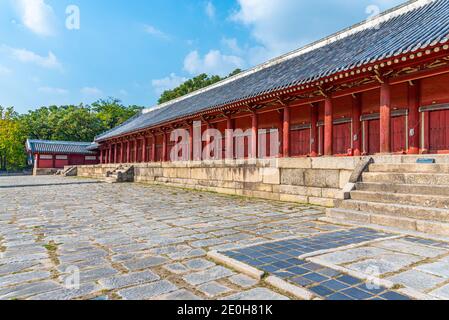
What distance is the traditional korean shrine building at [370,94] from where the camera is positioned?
7.21 metres

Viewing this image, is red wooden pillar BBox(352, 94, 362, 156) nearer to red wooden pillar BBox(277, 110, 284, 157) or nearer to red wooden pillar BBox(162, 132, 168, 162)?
red wooden pillar BBox(277, 110, 284, 157)

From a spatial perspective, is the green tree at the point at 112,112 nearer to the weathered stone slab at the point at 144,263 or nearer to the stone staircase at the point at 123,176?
the stone staircase at the point at 123,176

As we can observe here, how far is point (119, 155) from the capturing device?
94.9 feet

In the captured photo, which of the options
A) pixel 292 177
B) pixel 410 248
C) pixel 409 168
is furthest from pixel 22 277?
pixel 292 177

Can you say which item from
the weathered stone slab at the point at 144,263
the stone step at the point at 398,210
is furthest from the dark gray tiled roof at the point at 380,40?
the weathered stone slab at the point at 144,263

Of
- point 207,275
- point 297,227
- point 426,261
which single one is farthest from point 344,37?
point 207,275

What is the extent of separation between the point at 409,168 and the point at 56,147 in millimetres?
41584

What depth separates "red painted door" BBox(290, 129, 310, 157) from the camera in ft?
40.2

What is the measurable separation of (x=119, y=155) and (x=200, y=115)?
17.4 meters

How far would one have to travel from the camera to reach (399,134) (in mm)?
9570

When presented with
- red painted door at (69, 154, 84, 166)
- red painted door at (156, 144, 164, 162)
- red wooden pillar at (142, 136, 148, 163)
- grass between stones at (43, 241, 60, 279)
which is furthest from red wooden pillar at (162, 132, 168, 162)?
red painted door at (69, 154, 84, 166)

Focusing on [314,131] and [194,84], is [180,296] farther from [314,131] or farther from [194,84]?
[194,84]

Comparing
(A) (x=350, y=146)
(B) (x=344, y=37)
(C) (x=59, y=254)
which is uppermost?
(B) (x=344, y=37)
